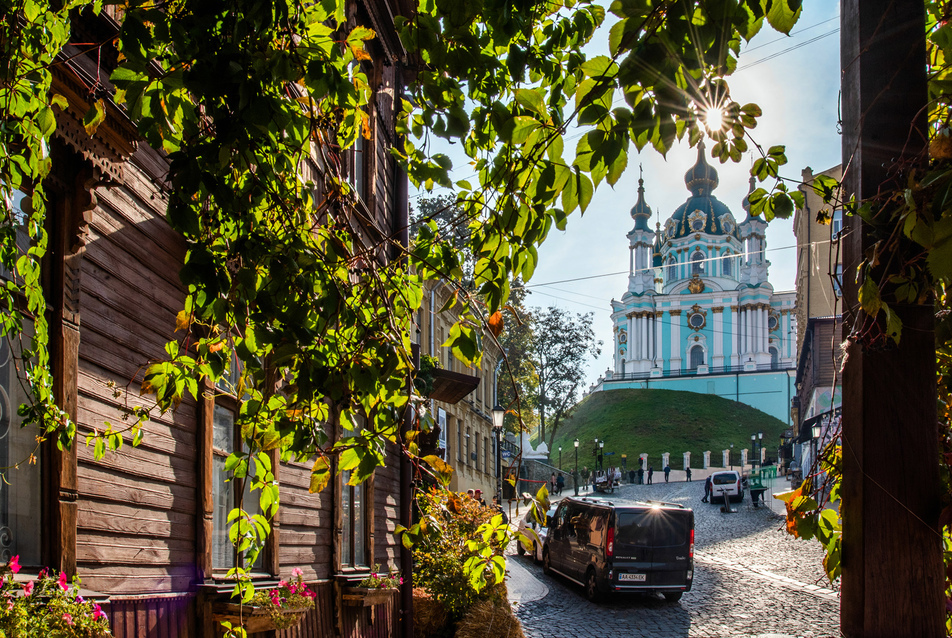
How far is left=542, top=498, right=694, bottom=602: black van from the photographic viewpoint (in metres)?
16.5

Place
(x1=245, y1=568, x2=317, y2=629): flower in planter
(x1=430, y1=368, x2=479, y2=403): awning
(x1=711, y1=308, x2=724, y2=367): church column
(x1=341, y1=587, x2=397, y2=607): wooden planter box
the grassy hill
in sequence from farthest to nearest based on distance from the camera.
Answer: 1. (x1=711, y1=308, x2=724, y2=367): church column
2. the grassy hill
3. (x1=430, y1=368, x2=479, y2=403): awning
4. (x1=341, y1=587, x2=397, y2=607): wooden planter box
5. (x1=245, y1=568, x2=317, y2=629): flower in planter

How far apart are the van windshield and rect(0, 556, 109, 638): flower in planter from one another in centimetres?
1378


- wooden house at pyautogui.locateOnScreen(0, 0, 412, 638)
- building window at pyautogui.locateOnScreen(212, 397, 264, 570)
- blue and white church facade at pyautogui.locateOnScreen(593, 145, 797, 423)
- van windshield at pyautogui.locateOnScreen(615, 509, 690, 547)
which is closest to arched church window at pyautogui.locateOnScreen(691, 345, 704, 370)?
blue and white church facade at pyautogui.locateOnScreen(593, 145, 797, 423)

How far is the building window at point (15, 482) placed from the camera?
400cm

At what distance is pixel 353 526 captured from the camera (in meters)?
10.1

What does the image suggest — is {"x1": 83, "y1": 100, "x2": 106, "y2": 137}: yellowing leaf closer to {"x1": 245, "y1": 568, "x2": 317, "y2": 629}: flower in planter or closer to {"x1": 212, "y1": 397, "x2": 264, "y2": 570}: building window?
{"x1": 212, "y1": 397, "x2": 264, "y2": 570}: building window

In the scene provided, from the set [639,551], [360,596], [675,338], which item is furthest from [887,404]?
[675,338]

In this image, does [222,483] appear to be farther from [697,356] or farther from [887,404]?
[697,356]

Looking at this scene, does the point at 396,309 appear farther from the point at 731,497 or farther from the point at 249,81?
the point at 731,497

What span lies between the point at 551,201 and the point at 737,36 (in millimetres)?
631

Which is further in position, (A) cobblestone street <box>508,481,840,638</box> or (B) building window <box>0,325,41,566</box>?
(A) cobblestone street <box>508,481,840,638</box>

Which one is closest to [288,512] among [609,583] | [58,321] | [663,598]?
[58,321]

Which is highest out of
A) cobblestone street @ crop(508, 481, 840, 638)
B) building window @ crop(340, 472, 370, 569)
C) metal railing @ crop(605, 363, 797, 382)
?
building window @ crop(340, 472, 370, 569)

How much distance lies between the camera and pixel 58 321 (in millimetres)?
4273
